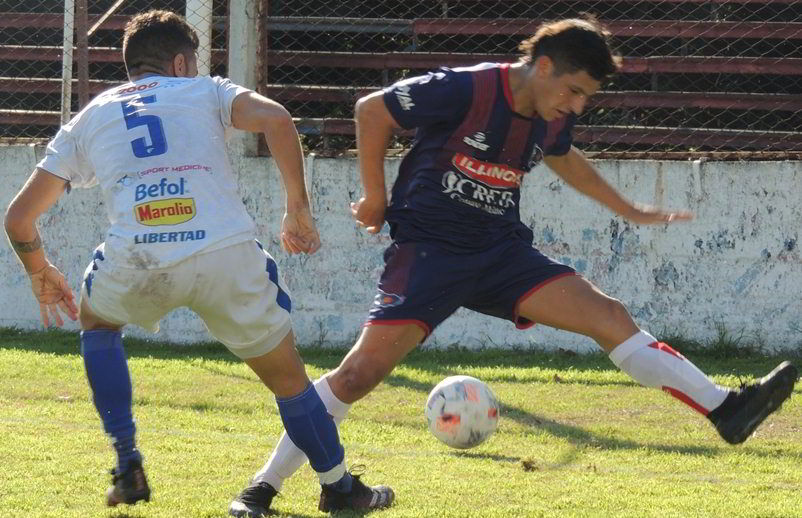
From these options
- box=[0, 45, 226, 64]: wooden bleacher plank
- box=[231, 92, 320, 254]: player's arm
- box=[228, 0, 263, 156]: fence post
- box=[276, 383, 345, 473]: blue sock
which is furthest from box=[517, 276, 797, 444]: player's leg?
box=[0, 45, 226, 64]: wooden bleacher plank

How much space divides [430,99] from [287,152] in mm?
767

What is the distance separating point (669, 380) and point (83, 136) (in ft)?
7.52

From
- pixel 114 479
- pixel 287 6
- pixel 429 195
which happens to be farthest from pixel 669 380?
pixel 287 6

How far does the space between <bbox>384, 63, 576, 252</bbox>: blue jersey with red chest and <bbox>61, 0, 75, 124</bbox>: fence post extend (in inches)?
217

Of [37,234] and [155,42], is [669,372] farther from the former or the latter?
[37,234]

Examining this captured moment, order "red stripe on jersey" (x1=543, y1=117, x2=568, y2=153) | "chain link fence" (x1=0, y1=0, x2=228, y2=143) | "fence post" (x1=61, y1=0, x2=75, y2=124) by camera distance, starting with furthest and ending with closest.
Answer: "chain link fence" (x1=0, y1=0, x2=228, y2=143)
"fence post" (x1=61, y1=0, x2=75, y2=124)
"red stripe on jersey" (x1=543, y1=117, x2=568, y2=153)

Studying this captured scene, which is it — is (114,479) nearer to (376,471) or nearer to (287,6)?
(376,471)

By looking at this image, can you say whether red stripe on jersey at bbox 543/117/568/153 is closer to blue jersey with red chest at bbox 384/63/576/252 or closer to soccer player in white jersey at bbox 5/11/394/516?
blue jersey with red chest at bbox 384/63/576/252

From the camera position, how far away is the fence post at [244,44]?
9227 mm

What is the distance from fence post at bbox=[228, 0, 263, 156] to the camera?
363 inches

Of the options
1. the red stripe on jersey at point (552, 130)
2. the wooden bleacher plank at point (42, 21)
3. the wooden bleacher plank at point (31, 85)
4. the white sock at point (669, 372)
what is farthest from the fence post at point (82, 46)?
the white sock at point (669, 372)

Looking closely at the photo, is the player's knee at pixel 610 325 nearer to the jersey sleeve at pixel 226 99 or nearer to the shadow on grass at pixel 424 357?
the jersey sleeve at pixel 226 99

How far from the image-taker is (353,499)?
14.5 feet

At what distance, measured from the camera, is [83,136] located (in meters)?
4.14
